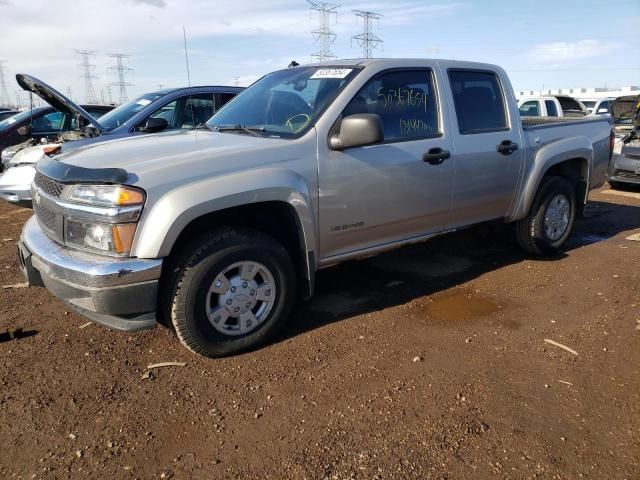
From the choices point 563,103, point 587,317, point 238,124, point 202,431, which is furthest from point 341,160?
point 563,103

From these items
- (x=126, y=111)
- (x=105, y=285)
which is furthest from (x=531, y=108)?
(x=105, y=285)

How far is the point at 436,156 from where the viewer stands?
3.95m

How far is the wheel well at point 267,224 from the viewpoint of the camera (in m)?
3.09

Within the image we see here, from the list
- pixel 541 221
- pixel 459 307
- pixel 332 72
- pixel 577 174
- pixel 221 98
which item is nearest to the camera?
pixel 332 72

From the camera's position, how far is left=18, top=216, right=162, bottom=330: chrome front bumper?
2732mm

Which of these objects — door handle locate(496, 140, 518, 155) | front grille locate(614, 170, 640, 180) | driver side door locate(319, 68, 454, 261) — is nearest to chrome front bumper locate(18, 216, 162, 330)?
driver side door locate(319, 68, 454, 261)

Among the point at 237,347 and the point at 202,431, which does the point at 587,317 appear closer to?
the point at 237,347

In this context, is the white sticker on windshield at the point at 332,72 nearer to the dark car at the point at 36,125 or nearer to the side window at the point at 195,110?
the side window at the point at 195,110

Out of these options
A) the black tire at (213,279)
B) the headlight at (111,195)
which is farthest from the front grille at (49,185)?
the black tire at (213,279)

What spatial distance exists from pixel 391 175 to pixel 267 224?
→ 0.99 m

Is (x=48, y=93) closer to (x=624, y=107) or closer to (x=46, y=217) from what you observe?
(x=46, y=217)

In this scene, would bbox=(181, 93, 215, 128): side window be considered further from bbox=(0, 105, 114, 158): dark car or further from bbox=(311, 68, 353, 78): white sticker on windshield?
bbox=(311, 68, 353, 78): white sticker on windshield

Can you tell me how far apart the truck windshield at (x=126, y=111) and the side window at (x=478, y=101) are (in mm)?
4100

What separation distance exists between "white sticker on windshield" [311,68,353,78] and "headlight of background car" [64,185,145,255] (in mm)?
1773
